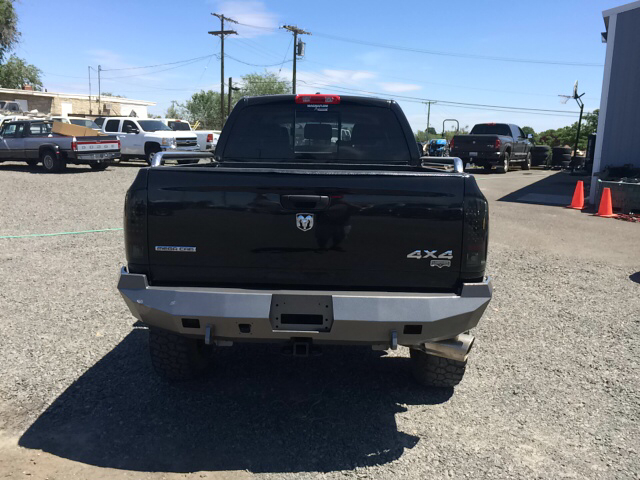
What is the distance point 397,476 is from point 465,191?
63.3 inches

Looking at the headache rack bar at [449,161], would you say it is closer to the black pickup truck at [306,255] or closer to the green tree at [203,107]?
the black pickup truck at [306,255]

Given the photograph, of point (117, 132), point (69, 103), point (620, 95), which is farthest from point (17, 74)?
point (620, 95)

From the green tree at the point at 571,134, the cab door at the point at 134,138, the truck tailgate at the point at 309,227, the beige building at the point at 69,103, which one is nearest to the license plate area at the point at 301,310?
the truck tailgate at the point at 309,227

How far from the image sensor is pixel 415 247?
3.21 meters

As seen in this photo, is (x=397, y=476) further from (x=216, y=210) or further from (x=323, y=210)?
(x=216, y=210)

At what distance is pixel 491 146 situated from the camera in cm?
2342

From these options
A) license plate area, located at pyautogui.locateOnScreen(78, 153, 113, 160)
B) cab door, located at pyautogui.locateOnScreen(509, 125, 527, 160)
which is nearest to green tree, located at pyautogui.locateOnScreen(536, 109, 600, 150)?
cab door, located at pyautogui.locateOnScreen(509, 125, 527, 160)

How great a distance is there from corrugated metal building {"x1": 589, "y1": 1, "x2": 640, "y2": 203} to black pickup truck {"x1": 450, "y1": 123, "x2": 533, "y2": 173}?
817 cm

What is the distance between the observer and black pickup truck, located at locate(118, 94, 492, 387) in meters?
Answer: 3.16

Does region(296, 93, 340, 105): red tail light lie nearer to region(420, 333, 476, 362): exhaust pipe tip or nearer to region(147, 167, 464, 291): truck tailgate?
region(147, 167, 464, 291): truck tailgate

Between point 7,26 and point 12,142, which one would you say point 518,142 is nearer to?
point 12,142

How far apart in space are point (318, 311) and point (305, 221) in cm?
51

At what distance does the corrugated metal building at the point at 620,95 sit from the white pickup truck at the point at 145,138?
47.5 ft

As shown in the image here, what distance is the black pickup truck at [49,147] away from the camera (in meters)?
19.0
